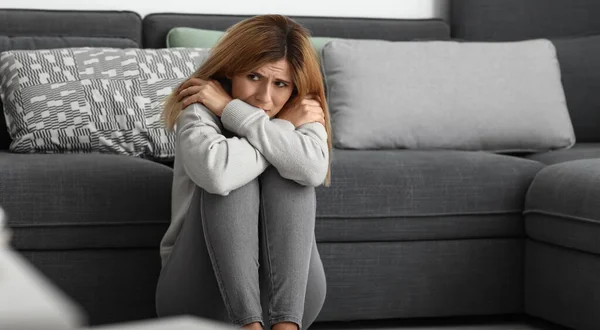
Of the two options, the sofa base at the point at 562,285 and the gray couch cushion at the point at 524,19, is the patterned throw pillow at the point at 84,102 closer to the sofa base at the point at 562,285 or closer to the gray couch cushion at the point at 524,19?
the sofa base at the point at 562,285

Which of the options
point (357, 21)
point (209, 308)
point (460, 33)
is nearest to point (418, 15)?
point (460, 33)

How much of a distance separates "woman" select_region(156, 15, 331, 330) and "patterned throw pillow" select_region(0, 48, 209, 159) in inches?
21.5

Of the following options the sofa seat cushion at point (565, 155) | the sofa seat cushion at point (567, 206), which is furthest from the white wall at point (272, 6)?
the sofa seat cushion at point (567, 206)

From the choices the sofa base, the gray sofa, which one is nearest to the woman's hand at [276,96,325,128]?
the gray sofa

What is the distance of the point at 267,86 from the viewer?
2.04m

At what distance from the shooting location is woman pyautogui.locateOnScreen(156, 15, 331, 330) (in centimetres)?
186

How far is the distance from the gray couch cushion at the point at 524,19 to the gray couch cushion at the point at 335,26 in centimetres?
16

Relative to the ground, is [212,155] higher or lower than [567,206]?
higher

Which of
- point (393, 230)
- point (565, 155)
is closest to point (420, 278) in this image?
point (393, 230)

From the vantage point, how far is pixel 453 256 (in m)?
2.55

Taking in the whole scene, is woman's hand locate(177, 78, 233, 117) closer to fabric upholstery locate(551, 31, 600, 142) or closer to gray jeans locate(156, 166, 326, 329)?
gray jeans locate(156, 166, 326, 329)

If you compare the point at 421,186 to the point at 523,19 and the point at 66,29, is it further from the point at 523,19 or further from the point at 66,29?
the point at 523,19

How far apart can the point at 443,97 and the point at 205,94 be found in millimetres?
1080

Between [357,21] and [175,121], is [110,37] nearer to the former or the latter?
[357,21]
